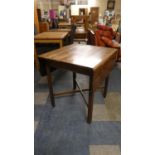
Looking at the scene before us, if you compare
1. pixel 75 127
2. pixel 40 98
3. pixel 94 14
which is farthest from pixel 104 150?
pixel 94 14

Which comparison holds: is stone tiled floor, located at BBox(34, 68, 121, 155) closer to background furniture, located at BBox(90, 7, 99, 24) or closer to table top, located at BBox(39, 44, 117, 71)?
table top, located at BBox(39, 44, 117, 71)

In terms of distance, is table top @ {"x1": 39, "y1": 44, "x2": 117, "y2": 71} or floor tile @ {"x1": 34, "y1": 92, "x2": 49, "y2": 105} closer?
table top @ {"x1": 39, "y1": 44, "x2": 117, "y2": 71}

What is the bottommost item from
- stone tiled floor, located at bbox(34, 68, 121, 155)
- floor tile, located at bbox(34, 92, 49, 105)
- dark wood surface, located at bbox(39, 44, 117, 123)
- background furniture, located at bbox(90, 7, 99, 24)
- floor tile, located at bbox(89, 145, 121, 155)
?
floor tile, located at bbox(89, 145, 121, 155)

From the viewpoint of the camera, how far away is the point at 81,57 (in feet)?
5.19

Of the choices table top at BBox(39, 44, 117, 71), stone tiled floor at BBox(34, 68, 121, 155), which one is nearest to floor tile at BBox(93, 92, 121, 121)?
stone tiled floor at BBox(34, 68, 121, 155)

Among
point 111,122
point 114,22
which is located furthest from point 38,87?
point 114,22

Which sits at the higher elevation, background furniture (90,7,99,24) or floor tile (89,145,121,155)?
background furniture (90,7,99,24)

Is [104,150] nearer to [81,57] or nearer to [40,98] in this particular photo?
[81,57]

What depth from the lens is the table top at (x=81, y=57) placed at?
1421 mm

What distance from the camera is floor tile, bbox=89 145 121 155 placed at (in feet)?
4.47

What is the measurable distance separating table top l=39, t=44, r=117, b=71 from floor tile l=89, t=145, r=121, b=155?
0.74m

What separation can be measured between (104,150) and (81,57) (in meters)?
0.93

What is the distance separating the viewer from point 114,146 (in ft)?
4.68
